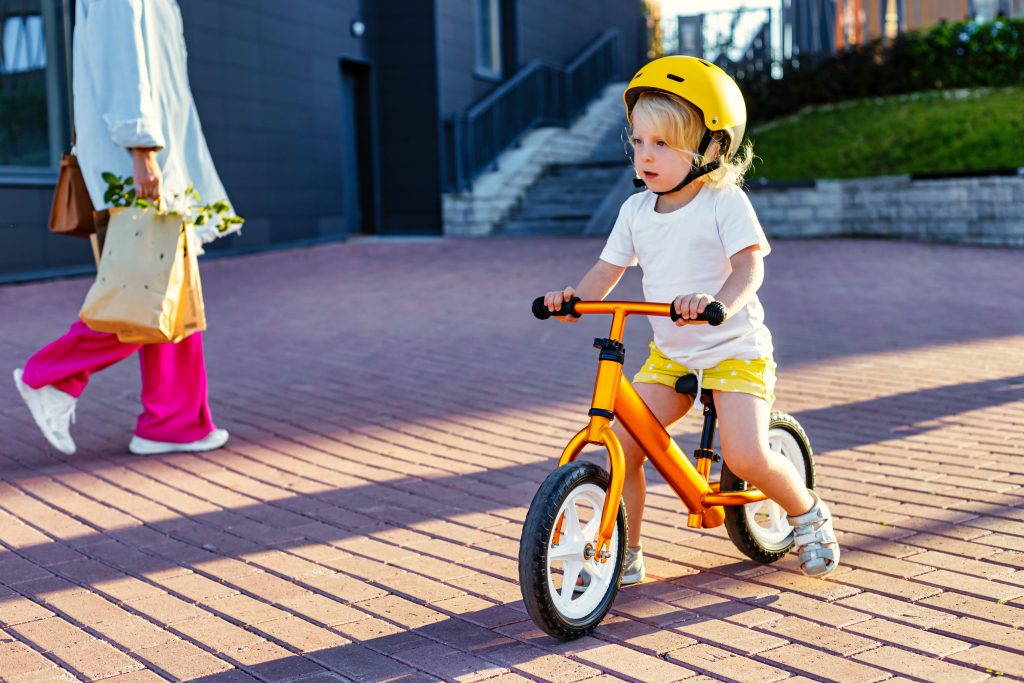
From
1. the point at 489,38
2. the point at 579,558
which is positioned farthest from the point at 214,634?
the point at 489,38

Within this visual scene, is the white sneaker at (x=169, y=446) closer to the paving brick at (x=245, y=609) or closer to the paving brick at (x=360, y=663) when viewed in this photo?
the paving brick at (x=245, y=609)

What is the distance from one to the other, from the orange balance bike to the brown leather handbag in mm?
2878

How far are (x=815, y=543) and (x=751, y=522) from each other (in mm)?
255

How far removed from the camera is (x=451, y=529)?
4180mm

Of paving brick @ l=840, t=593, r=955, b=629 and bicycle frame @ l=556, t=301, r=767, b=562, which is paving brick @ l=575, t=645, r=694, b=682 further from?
paving brick @ l=840, t=593, r=955, b=629

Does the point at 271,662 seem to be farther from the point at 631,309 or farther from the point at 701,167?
the point at 701,167

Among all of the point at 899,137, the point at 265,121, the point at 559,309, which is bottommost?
the point at 559,309

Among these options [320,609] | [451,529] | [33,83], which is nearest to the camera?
[320,609]

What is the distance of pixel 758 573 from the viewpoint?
12.1ft

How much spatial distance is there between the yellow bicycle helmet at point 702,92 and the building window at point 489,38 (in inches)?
672

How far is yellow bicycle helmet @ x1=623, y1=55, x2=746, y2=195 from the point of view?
309 centimetres

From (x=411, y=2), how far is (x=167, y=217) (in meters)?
13.9

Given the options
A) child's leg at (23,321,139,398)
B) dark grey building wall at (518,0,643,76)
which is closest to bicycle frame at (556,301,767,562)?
child's leg at (23,321,139,398)

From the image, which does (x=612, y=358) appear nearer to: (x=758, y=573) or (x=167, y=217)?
(x=758, y=573)
